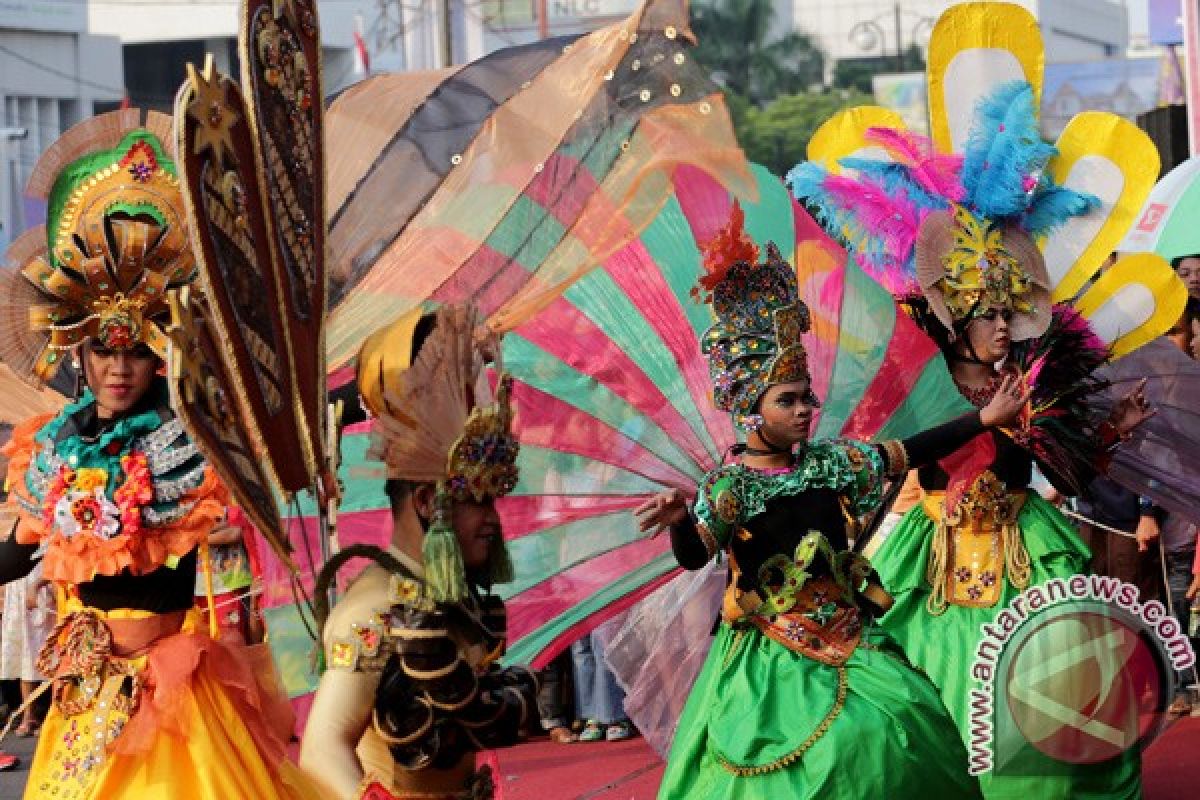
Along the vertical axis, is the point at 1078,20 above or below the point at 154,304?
above

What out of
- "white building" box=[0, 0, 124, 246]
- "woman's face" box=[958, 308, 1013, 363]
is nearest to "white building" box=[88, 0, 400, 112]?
"white building" box=[0, 0, 124, 246]

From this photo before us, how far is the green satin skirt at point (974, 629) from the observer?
7.69 m

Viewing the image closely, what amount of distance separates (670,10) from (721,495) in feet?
5.52

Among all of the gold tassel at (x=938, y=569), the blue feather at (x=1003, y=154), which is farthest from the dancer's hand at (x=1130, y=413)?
the blue feather at (x=1003, y=154)

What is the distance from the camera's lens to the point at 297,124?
4.93 metres

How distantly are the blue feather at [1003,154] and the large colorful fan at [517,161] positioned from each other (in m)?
1.32

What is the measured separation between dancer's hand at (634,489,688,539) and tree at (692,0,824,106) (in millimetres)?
86719

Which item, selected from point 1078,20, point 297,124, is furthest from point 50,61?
point 297,124

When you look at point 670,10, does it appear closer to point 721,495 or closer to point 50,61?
point 721,495

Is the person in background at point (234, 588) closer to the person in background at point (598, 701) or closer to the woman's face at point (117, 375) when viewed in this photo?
the woman's face at point (117, 375)

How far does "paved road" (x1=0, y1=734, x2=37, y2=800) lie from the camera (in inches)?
410

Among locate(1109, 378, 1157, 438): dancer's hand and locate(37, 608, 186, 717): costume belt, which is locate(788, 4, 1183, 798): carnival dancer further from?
locate(37, 608, 186, 717): costume belt

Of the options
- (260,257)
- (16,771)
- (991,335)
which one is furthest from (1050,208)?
(16,771)

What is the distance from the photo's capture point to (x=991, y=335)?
7.89 m
